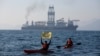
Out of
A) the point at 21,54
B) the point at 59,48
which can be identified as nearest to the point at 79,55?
the point at 21,54

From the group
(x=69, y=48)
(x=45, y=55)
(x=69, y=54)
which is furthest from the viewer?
(x=69, y=48)

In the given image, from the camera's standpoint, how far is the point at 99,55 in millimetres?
39062

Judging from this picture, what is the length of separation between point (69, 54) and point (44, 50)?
3539 mm

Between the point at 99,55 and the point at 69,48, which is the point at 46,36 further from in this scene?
the point at 69,48

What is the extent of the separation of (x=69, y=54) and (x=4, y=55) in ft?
25.4

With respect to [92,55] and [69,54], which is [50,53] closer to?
[69,54]

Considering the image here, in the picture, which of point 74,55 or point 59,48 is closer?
point 74,55

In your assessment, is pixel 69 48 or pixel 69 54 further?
pixel 69 48

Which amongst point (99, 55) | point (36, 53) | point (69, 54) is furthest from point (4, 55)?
point (99, 55)

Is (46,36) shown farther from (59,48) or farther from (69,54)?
(59,48)

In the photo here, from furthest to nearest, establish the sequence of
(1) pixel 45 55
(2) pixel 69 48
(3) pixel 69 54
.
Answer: (2) pixel 69 48
(3) pixel 69 54
(1) pixel 45 55

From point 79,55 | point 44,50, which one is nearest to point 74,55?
point 79,55

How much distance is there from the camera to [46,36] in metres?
38.3

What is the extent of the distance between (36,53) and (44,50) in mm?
1332
